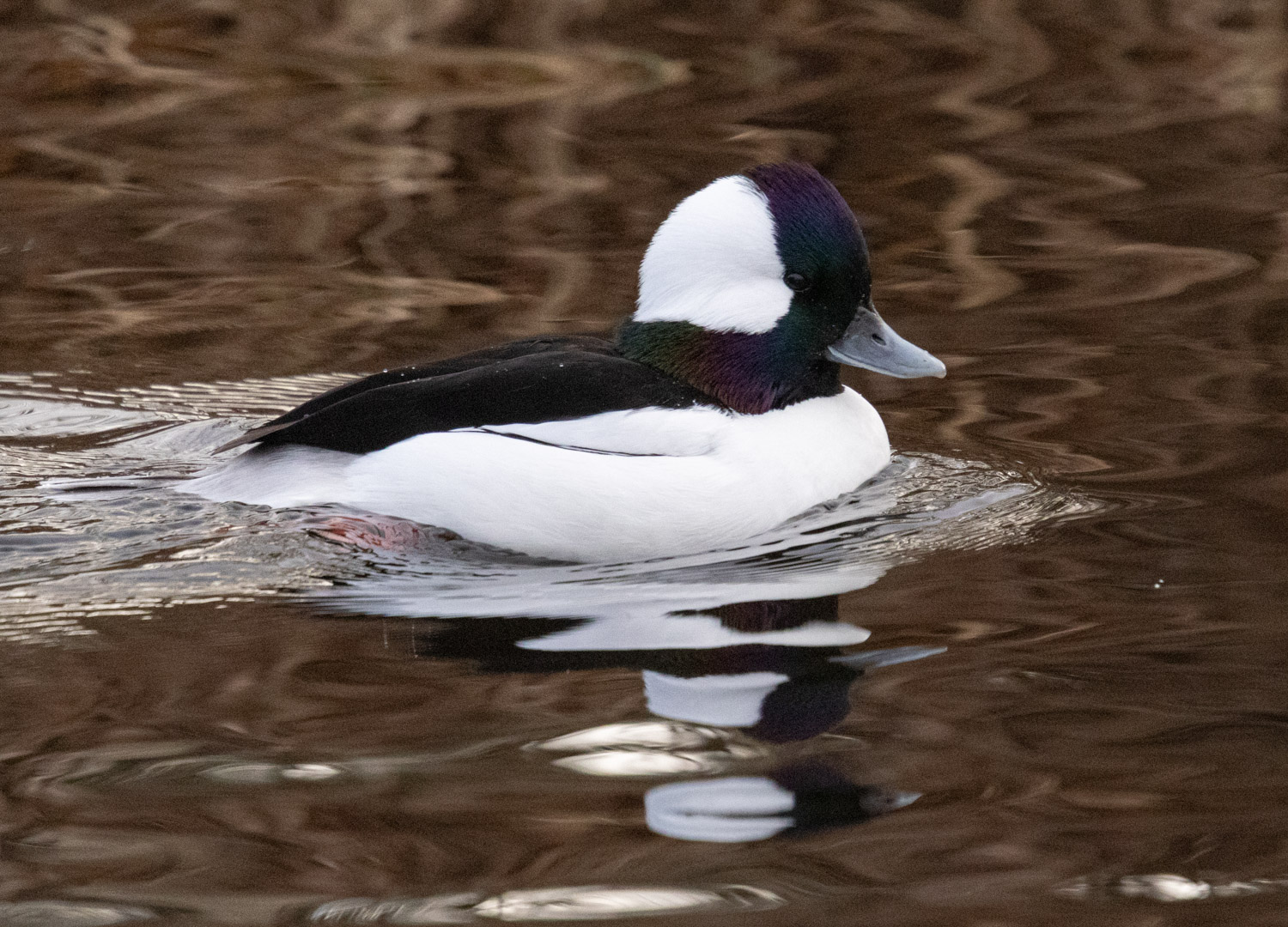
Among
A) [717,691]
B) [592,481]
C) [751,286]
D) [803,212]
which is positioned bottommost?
[717,691]

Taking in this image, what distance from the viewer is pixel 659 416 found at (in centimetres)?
484

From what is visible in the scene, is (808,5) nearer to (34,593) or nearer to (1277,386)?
(1277,386)

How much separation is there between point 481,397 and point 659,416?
488 millimetres

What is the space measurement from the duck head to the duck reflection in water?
37.5 inches

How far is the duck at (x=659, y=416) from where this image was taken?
4762 mm

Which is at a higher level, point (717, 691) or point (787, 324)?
point (787, 324)

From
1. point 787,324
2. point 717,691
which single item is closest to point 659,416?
point 787,324

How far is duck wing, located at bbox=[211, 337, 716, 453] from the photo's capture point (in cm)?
482

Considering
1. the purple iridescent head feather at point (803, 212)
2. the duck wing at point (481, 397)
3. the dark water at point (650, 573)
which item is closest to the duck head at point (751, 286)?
the purple iridescent head feather at point (803, 212)

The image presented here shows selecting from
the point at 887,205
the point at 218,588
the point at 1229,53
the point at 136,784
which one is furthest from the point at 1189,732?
the point at 1229,53

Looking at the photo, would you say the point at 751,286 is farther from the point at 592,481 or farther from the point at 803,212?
the point at 592,481

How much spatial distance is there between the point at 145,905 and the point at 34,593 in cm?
173

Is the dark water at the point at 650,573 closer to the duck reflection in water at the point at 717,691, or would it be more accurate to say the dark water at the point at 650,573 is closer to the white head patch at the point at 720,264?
the duck reflection in water at the point at 717,691

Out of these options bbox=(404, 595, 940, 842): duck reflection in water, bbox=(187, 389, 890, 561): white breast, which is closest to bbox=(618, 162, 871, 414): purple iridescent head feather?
bbox=(187, 389, 890, 561): white breast
